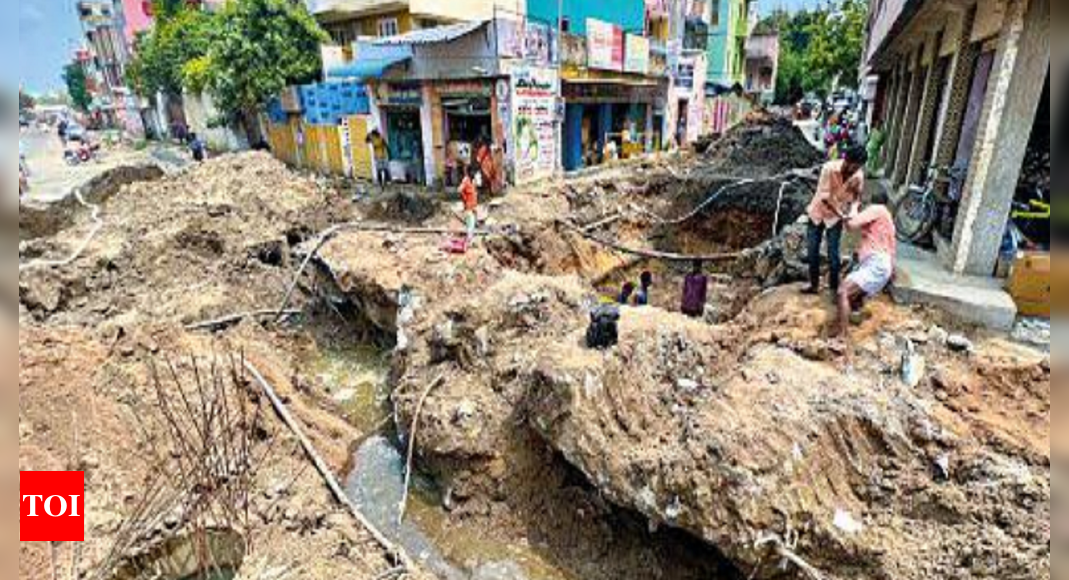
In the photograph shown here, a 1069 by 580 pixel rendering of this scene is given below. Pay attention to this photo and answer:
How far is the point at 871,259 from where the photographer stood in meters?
6.66

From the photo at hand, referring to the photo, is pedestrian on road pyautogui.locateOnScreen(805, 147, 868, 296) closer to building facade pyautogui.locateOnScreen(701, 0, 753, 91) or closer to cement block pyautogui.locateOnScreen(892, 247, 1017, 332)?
cement block pyautogui.locateOnScreen(892, 247, 1017, 332)

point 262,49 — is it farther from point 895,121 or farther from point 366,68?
point 895,121

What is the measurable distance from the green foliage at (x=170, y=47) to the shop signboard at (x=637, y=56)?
19.4m

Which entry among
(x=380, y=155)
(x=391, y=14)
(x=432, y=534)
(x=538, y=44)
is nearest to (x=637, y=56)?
(x=538, y=44)

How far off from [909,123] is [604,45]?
32.4 feet

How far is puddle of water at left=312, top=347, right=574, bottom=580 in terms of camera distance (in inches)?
262

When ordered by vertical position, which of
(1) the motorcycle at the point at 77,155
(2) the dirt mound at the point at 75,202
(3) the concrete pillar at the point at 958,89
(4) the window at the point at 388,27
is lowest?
(2) the dirt mound at the point at 75,202

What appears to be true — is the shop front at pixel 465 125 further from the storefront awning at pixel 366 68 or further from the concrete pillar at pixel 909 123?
the concrete pillar at pixel 909 123

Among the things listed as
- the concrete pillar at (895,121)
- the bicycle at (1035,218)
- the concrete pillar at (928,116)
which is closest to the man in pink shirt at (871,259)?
the bicycle at (1035,218)

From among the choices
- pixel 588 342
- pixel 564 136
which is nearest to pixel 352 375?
pixel 588 342

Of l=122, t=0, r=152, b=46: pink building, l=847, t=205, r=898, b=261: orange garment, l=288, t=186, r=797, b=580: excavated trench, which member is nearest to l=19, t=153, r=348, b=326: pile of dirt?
l=288, t=186, r=797, b=580: excavated trench

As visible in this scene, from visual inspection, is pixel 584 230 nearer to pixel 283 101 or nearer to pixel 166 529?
pixel 166 529

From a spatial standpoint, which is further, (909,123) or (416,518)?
(909,123)

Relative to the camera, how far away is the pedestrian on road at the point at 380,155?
1969 centimetres
